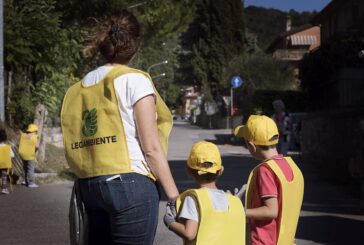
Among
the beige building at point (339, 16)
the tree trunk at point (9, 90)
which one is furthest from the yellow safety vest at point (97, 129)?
the beige building at point (339, 16)

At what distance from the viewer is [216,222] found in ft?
12.2

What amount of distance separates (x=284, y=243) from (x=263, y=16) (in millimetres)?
132105

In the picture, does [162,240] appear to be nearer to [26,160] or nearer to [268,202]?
[268,202]

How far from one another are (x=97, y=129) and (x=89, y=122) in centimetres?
7

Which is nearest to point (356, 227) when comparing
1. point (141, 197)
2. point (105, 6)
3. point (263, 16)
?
point (141, 197)

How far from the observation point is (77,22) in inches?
890

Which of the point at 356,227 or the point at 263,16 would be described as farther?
the point at 263,16

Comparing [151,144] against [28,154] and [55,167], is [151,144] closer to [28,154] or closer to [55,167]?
[28,154]

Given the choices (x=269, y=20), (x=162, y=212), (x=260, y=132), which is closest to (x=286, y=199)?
(x=260, y=132)

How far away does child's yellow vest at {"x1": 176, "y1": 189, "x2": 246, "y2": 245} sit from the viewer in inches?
145

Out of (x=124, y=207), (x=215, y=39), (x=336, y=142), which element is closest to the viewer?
(x=124, y=207)

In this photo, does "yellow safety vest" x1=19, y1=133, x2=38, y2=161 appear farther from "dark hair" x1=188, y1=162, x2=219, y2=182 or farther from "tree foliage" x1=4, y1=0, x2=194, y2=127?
"dark hair" x1=188, y1=162, x2=219, y2=182

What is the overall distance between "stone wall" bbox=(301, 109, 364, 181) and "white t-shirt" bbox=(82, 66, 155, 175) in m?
8.15

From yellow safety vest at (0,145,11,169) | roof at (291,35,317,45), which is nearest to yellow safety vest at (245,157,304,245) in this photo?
yellow safety vest at (0,145,11,169)
